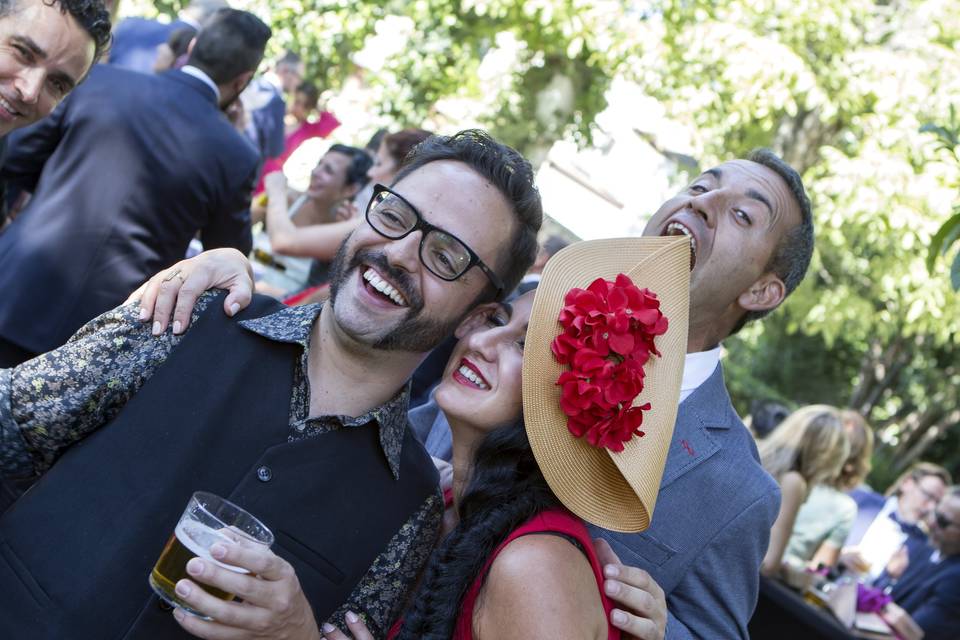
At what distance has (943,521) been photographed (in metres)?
7.03

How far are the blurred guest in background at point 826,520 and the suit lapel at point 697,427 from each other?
4637 millimetres

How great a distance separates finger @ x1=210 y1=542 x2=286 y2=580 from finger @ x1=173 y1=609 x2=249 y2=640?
0.12 m

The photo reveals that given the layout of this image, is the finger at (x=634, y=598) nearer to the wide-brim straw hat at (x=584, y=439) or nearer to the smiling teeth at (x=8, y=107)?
the wide-brim straw hat at (x=584, y=439)

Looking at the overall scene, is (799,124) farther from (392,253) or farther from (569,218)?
(392,253)

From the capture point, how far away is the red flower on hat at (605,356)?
6.73 ft

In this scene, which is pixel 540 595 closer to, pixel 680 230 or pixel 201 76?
pixel 680 230

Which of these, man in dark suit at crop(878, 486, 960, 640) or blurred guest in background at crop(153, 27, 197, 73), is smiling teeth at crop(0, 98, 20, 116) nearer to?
blurred guest in background at crop(153, 27, 197, 73)

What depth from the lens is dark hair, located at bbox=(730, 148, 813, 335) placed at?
310 centimetres

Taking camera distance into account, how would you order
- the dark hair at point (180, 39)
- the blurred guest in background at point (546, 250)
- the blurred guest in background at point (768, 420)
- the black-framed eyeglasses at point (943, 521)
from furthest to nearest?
the blurred guest in background at point (768, 420)
the black-framed eyeglasses at point (943, 521)
the dark hair at point (180, 39)
the blurred guest in background at point (546, 250)

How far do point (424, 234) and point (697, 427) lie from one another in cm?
92

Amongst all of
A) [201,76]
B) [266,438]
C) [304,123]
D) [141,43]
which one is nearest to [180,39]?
[141,43]

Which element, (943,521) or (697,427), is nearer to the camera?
(697,427)

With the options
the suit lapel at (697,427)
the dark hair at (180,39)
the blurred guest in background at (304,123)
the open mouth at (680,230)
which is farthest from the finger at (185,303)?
the blurred guest in background at (304,123)

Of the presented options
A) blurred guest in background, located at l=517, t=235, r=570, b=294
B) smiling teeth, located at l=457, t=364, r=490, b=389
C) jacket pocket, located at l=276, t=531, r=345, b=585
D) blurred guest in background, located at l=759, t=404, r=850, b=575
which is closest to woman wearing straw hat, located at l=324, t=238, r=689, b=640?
smiling teeth, located at l=457, t=364, r=490, b=389
